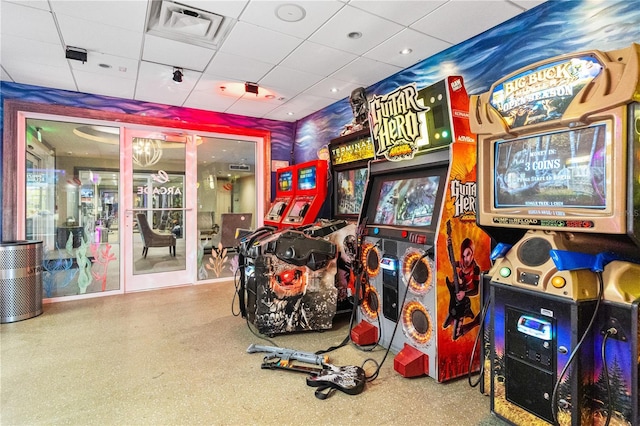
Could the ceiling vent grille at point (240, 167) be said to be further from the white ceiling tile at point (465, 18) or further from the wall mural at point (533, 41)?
the white ceiling tile at point (465, 18)

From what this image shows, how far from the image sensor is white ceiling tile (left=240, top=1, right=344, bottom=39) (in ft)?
8.24

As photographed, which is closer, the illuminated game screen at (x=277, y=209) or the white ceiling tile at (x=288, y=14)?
the white ceiling tile at (x=288, y=14)

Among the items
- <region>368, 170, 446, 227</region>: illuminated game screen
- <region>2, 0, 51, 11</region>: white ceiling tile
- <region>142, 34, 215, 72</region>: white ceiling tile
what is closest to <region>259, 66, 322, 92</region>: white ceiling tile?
<region>142, 34, 215, 72</region>: white ceiling tile

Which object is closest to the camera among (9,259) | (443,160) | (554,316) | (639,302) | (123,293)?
(639,302)

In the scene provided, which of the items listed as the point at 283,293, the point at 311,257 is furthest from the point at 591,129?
the point at 283,293

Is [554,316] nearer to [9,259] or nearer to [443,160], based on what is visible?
[443,160]

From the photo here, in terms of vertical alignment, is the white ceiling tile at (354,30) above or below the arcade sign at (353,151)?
above

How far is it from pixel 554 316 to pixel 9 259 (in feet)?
16.1

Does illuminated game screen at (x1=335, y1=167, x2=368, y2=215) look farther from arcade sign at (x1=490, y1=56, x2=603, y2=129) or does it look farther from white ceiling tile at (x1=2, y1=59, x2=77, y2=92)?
white ceiling tile at (x1=2, y1=59, x2=77, y2=92)

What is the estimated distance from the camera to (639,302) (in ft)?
4.68

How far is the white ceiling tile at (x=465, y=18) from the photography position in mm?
2527

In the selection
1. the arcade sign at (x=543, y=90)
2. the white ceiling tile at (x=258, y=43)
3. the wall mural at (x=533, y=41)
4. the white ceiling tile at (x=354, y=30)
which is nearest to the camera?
the arcade sign at (x=543, y=90)

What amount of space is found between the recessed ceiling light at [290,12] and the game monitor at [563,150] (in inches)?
59.7

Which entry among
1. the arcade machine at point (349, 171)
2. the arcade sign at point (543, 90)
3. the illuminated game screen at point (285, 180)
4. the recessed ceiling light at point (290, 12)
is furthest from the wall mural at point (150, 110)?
the arcade sign at point (543, 90)
